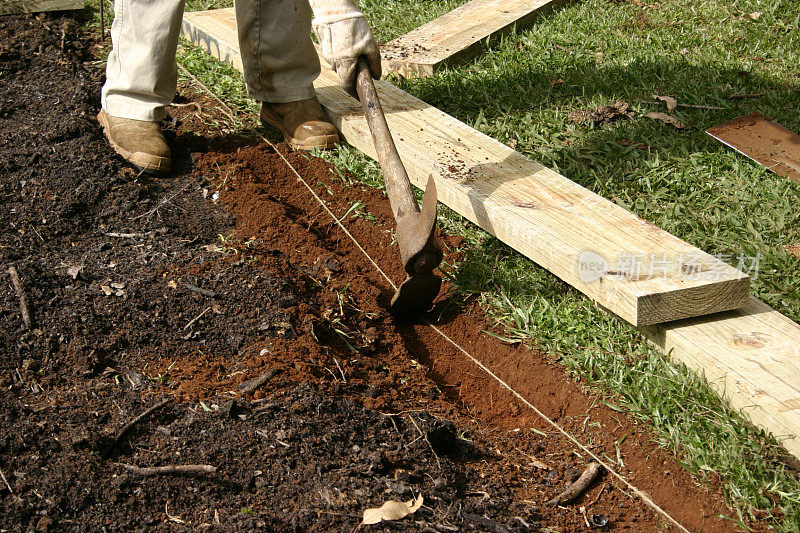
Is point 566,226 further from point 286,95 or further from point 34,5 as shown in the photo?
point 34,5

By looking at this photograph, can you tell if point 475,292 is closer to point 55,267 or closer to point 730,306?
point 730,306

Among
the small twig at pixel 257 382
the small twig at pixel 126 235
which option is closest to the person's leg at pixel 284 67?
the small twig at pixel 126 235

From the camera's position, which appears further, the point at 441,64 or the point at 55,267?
the point at 441,64

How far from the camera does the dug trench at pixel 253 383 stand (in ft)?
6.77

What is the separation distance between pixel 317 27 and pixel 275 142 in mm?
1100

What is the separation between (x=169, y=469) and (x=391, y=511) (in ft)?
2.05

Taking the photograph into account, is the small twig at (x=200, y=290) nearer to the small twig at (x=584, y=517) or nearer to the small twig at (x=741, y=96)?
the small twig at (x=584, y=517)

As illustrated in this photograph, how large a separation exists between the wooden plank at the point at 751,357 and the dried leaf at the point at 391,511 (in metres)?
1.17

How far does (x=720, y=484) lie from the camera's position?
7.72 feet

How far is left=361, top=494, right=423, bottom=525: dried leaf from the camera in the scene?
1.97m

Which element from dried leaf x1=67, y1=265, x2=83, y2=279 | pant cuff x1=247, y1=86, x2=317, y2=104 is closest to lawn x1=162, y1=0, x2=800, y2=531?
pant cuff x1=247, y1=86, x2=317, y2=104

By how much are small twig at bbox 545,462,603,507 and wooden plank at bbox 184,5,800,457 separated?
541mm

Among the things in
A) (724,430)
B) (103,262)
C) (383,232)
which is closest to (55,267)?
(103,262)

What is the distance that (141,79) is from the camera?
3.88 metres
